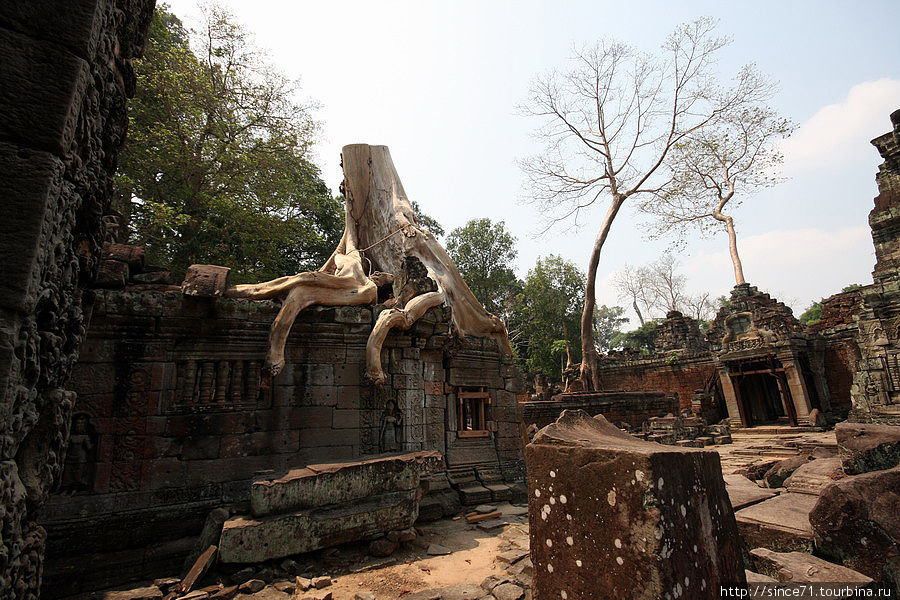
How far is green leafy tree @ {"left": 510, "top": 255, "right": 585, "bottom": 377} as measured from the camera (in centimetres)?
2708

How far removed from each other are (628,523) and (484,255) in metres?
25.7

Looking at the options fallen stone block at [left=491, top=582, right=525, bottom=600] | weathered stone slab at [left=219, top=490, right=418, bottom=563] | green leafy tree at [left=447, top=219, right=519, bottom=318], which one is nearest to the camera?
fallen stone block at [left=491, top=582, right=525, bottom=600]

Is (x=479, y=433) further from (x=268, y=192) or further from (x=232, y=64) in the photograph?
(x=232, y=64)

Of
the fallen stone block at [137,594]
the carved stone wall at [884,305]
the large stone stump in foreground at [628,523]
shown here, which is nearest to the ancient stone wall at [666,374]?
the carved stone wall at [884,305]

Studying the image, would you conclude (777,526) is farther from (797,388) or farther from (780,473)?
(797,388)

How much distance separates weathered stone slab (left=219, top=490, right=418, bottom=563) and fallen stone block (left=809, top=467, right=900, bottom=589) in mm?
3382

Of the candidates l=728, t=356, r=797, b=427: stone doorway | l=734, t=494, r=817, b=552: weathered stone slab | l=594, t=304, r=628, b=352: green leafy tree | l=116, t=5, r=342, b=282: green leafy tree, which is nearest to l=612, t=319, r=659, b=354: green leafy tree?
l=594, t=304, r=628, b=352: green leafy tree

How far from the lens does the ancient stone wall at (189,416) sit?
4.06 metres

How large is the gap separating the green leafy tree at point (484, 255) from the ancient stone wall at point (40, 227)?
981 inches

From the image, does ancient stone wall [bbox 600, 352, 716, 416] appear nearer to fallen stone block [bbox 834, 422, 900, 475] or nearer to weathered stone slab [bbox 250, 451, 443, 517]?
fallen stone block [bbox 834, 422, 900, 475]

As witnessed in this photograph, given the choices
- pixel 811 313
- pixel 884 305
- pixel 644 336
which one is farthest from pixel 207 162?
pixel 811 313

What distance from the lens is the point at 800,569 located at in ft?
8.24

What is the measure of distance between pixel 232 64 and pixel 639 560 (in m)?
15.7

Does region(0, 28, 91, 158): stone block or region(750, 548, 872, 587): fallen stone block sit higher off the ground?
region(0, 28, 91, 158): stone block
